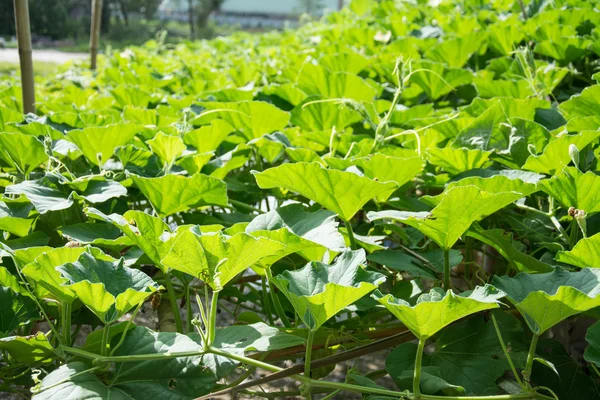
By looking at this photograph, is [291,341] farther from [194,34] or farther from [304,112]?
[194,34]

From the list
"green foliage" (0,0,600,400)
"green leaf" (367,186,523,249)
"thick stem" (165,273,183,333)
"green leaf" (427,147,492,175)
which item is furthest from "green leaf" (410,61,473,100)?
"thick stem" (165,273,183,333)

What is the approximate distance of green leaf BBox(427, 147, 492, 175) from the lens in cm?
A: 122

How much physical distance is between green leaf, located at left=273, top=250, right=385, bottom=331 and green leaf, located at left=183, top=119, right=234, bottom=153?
612mm

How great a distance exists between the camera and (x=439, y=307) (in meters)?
0.76

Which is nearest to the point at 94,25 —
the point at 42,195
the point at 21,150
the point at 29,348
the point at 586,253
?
the point at 21,150

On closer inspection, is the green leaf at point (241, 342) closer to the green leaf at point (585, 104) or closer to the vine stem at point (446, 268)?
the vine stem at point (446, 268)

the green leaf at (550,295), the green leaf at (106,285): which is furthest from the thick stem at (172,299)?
the green leaf at (550,295)

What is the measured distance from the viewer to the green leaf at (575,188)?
3.25 ft

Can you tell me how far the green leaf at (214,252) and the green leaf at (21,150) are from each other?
53 centimetres

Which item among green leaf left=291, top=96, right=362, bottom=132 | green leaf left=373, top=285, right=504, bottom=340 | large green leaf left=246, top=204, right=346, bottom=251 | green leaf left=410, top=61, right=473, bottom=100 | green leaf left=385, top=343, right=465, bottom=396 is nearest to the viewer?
green leaf left=373, top=285, right=504, bottom=340

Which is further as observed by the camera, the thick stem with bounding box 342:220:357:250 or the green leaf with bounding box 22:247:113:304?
the thick stem with bounding box 342:220:357:250

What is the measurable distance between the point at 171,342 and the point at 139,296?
0.10 meters

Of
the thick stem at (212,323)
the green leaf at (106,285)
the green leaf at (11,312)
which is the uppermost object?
the green leaf at (106,285)

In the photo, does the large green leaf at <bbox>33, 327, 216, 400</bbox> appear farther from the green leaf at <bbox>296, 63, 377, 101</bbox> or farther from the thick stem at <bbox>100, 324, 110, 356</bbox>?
the green leaf at <bbox>296, 63, 377, 101</bbox>
